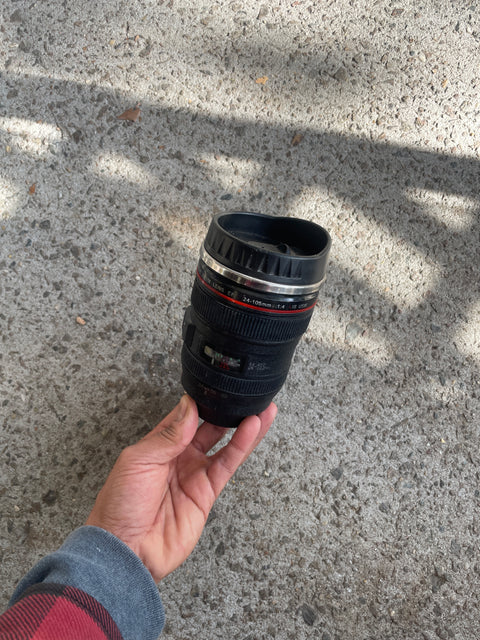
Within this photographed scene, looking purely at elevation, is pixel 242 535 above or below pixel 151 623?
below

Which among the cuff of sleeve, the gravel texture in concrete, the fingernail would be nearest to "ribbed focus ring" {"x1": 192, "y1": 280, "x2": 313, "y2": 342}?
the fingernail

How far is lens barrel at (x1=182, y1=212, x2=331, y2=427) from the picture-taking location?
1171mm

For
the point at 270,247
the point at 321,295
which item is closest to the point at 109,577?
the point at 270,247

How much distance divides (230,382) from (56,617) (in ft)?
2.04

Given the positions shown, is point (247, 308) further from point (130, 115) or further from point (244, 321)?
point (130, 115)

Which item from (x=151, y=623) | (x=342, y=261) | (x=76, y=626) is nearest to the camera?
(x=76, y=626)

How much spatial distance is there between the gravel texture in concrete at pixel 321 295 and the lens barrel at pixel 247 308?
411mm

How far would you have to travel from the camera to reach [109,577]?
121cm

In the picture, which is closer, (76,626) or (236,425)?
(76,626)

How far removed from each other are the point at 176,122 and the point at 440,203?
99 centimetres

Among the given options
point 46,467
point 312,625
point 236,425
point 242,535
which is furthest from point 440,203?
point 46,467

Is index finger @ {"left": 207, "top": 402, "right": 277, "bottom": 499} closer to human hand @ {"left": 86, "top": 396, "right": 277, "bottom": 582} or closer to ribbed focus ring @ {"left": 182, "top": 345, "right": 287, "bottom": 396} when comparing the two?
human hand @ {"left": 86, "top": 396, "right": 277, "bottom": 582}

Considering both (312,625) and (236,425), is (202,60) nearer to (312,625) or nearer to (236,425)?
(236,425)

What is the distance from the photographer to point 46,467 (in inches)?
65.9
